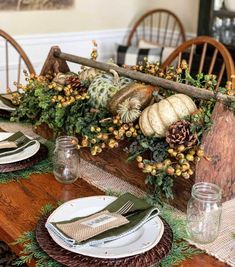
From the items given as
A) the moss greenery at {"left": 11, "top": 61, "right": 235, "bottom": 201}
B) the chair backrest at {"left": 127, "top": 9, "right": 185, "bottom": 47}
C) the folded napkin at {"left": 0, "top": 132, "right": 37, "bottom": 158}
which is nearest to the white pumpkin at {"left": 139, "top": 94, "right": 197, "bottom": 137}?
the moss greenery at {"left": 11, "top": 61, "right": 235, "bottom": 201}

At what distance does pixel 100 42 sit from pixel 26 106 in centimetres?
217

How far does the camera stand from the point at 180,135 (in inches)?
43.1

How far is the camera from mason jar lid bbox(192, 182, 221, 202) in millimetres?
982

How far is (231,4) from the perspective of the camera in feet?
9.98

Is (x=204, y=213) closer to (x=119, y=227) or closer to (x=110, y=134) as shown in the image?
(x=119, y=227)

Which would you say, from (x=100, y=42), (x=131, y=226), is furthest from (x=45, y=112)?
(x=100, y=42)

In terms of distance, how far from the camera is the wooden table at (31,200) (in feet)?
3.30

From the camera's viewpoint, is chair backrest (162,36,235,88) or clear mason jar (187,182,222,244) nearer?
clear mason jar (187,182,222,244)

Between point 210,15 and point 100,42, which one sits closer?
point 210,15

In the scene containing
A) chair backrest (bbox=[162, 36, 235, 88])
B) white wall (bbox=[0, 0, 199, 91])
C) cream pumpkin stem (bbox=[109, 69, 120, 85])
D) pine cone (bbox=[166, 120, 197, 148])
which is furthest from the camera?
white wall (bbox=[0, 0, 199, 91])

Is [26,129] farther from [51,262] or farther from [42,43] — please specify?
[42,43]

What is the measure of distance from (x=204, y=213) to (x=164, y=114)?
0.28m

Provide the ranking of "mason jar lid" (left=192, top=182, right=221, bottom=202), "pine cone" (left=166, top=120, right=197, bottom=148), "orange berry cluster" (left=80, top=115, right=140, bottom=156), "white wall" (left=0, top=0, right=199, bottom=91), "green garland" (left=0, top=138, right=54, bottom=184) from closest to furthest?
1. "mason jar lid" (left=192, top=182, right=221, bottom=202)
2. "pine cone" (left=166, top=120, right=197, bottom=148)
3. "orange berry cluster" (left=80, top=115, right=140, bottom=156)
4. "green garland" (left=0, top=138, right=54, bottom=184)
5. "white wall" (left=0, top=0, right=199, bottom=91)

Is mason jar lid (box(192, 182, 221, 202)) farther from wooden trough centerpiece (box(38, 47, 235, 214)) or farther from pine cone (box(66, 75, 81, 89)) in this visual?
pine cone (box(66, 75, 81, 89))
